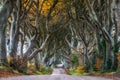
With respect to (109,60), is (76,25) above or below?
above

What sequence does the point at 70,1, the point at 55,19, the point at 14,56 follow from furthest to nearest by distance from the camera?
the point at 55,19 < the point at 70,1 < the point at 14,56

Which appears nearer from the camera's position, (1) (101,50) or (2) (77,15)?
(1) (101,50)

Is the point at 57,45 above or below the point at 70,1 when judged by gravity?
below

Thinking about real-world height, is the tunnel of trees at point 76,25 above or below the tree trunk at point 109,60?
above

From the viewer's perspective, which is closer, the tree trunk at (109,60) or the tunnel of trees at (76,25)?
the tunnel of trees at (76,25)

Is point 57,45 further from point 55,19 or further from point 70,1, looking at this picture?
point 70,1

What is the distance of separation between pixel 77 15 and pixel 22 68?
10.2 m

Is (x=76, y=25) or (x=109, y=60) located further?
(x=76, y=25)

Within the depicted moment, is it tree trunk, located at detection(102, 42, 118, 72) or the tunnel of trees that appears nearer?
the tunnel of trees

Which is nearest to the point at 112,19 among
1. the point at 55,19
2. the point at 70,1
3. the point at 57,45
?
the point at 70,1

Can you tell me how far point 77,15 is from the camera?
→ 1291 inches

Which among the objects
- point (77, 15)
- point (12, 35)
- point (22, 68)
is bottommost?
point (22, 68)

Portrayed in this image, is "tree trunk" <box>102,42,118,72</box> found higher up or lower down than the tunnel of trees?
lower down

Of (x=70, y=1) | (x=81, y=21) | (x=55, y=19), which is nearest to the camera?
(x=70, y=1)
